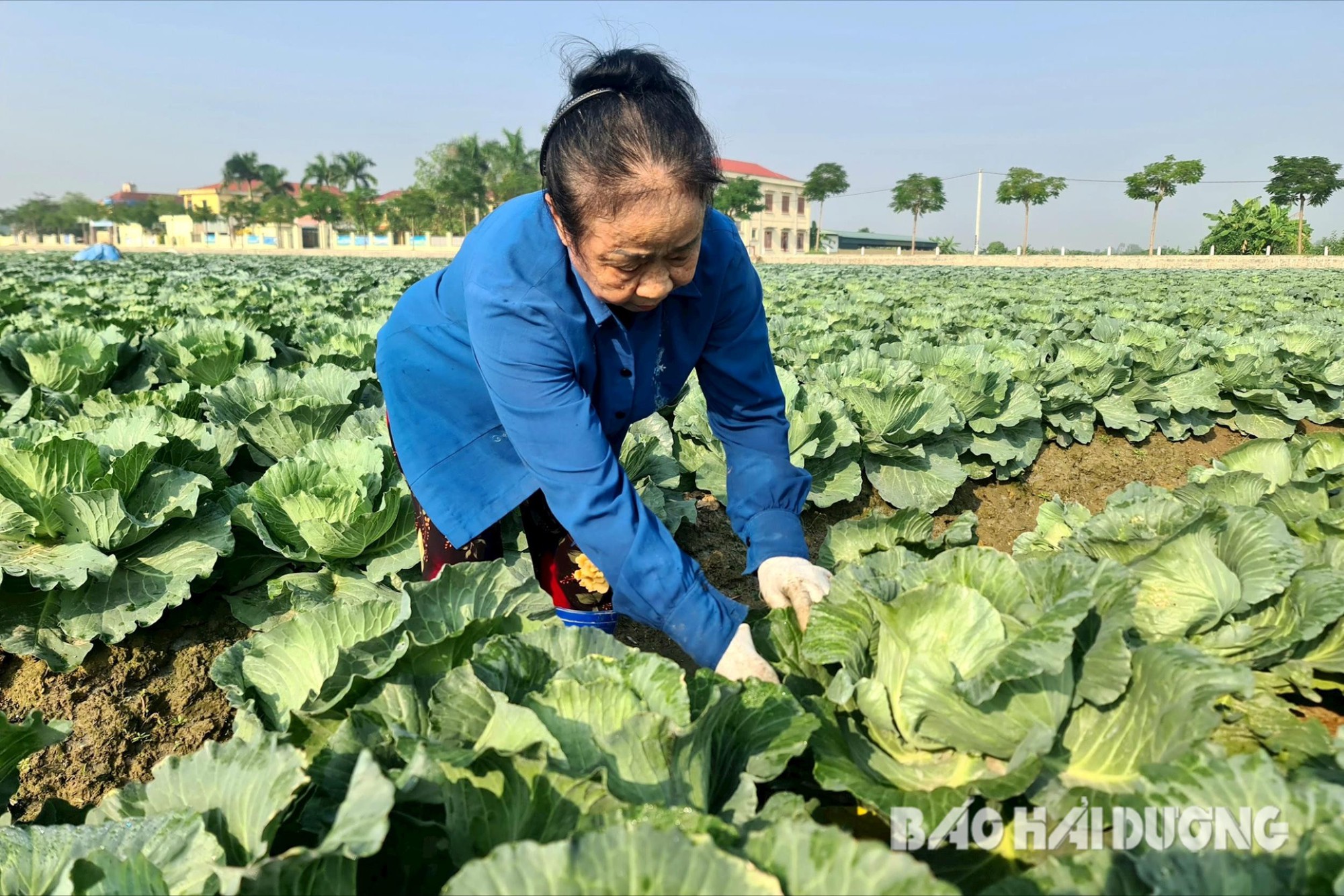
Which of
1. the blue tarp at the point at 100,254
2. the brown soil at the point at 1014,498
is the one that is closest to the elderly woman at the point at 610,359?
the brown soil at the point at 1014,498

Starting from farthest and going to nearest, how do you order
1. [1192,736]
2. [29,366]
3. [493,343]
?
[29,366], [493,343], [1192,736]

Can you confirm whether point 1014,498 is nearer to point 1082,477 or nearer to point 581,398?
point 1082,477

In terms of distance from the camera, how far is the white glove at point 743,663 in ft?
5.23

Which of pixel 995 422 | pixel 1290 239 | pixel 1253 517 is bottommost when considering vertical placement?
pixel 995 422

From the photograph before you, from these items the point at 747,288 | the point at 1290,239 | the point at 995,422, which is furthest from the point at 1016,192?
the point at 747,288

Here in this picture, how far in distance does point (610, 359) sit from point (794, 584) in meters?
0.71

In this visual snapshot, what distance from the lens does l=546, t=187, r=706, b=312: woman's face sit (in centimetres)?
166

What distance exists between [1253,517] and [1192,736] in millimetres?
655

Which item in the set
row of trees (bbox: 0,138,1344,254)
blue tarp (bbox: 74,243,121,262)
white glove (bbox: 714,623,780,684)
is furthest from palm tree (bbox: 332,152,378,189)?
white glove (bbox: 714,623,780,684)

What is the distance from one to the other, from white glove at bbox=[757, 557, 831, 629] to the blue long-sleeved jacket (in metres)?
0.13

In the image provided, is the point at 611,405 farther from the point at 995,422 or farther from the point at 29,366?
the point at 29,366

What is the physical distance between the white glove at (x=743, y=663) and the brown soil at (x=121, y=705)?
2.32 meters

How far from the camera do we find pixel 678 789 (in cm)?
122

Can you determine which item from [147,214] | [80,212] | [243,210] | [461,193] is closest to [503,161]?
[461,193]
